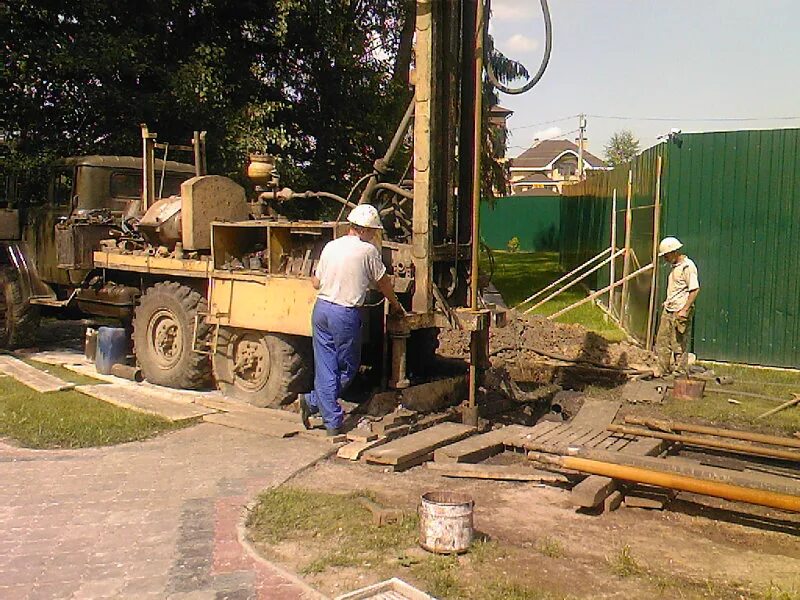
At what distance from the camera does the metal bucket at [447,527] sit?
191 inches

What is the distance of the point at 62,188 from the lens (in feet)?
38.4

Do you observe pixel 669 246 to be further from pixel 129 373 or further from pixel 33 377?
pixel 33 377

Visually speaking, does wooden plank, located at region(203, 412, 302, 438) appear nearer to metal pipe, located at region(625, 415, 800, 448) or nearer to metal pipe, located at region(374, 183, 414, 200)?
metal pipe, located at region(374, 183, 414, 200)

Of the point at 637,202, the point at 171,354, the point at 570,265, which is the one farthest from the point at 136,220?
the point at 570,265

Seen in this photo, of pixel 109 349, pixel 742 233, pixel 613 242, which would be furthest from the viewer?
pixel 613 242

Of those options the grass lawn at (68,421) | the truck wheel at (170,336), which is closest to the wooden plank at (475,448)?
the grass lawn at (68,421)

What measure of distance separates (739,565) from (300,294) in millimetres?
4420

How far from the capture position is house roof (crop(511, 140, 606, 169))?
7925 centimetres

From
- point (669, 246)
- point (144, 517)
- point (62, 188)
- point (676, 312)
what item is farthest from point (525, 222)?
point (144, 517)

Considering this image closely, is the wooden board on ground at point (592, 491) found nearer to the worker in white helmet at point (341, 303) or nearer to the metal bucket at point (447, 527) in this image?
the metal bucket at point (447, 527)

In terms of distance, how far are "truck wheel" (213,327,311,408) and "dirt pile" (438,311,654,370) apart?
315 centimetres

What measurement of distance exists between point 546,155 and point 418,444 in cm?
7697

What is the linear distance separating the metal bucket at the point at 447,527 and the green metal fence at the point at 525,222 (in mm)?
35650

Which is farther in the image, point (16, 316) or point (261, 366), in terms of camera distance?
point (16, 316)
